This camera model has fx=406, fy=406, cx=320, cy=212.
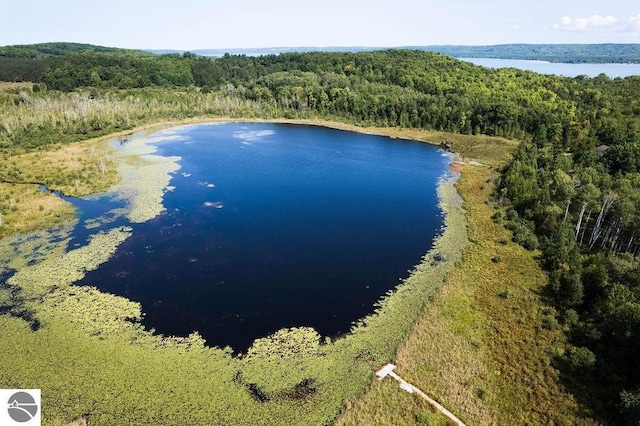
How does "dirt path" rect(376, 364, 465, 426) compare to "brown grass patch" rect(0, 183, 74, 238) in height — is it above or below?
below

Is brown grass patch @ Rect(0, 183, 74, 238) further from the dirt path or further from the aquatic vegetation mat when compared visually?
the dirt path

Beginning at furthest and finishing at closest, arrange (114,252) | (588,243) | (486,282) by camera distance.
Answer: (588,243) → (114,252) → (486,282)

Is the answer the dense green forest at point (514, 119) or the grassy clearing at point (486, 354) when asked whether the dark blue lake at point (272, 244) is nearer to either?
the grassy clearing at point (486, 354)

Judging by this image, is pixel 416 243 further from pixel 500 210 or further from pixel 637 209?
pixel 637 209

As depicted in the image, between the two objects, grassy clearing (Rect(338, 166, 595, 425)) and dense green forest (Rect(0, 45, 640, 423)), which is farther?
dense green forest (Rect(0, 45, 640, 423))

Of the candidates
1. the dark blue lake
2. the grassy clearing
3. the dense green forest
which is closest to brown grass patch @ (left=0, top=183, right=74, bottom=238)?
the dark blue lake

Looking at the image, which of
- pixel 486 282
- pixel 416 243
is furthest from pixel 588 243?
pixel 416 243

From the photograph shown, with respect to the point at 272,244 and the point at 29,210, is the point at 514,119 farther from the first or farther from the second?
the point at 29,210
